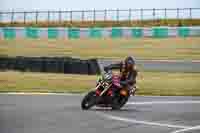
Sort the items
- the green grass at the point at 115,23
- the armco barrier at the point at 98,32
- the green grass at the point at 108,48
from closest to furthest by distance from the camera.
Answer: the green grass at the point at 108,48 → the armco barrier at the point at 98,32 → the green grass at the point at 115,23

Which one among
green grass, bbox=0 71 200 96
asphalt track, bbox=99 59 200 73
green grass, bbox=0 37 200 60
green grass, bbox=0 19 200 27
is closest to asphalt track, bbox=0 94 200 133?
green grass, bbox=0 71 200 96

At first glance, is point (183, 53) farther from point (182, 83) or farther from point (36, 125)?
point (36, 125)

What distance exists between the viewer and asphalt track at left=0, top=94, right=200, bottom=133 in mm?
12336

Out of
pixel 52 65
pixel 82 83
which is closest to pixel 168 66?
pixel 52 65

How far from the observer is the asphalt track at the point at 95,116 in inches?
486

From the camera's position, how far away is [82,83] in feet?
78.4

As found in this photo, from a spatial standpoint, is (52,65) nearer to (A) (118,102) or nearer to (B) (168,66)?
(B) (168,66)

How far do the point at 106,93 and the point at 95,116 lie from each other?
1.15 metres

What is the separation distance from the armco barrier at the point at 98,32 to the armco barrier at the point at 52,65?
2602 cm

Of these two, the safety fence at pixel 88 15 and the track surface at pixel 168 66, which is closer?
the track surface at pixel 168 66

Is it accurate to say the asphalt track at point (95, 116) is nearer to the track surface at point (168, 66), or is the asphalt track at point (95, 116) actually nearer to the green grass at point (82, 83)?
the green grass at point (82, 83)

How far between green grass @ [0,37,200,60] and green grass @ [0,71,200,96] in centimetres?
1220

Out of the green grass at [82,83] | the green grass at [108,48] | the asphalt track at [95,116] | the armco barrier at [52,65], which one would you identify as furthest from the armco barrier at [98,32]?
the asphalt track at [95,116]

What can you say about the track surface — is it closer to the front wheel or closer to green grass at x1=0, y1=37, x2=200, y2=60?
green grass at x1=0, y1=37, x2=200, y2=60
